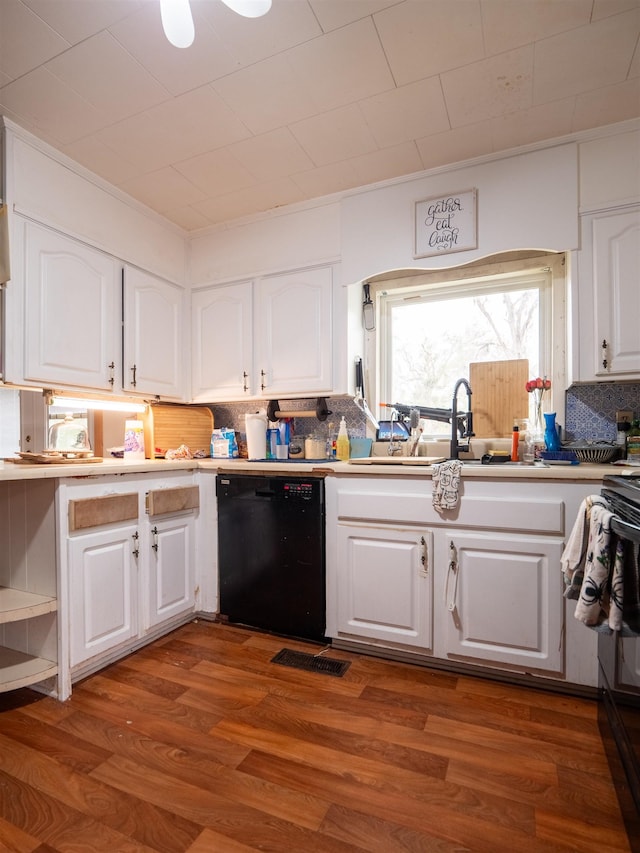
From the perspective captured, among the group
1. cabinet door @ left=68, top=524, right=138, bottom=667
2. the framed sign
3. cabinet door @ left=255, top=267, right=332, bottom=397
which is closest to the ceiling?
the framed sign

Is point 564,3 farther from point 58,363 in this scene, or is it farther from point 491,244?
point 58,363

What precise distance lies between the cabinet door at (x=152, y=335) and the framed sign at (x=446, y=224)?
156 centimetres

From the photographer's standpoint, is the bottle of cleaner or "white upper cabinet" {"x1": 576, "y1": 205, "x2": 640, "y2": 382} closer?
"white upper cabinet" {"x1": 576, "y1": 205, "x2": 640, "y2": 382}

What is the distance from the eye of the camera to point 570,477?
5.69 feet

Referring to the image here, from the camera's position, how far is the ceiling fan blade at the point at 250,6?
1167 mm

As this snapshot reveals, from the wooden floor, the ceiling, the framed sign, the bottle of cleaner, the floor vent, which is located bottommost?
the floor vent

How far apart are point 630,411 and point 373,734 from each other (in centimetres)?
185

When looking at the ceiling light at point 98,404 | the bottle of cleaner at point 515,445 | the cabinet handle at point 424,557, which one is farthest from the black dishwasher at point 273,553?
the bottle of cleaner at point 515,445

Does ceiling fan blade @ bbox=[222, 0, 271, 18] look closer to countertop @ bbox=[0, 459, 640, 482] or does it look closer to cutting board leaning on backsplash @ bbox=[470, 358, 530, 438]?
countertop @ bbox=[0, 459, 640, 482]

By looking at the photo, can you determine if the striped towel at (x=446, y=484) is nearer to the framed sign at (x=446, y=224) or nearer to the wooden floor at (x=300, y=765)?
the wooden floor at (x=300, y=765)

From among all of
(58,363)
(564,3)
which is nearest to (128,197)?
(58,363)

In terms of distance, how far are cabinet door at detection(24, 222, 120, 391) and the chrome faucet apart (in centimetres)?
184

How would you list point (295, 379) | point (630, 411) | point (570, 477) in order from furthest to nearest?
point (295, 379) → point (630, 411) → point (570, 477)

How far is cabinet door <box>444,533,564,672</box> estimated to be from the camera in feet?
5.79
